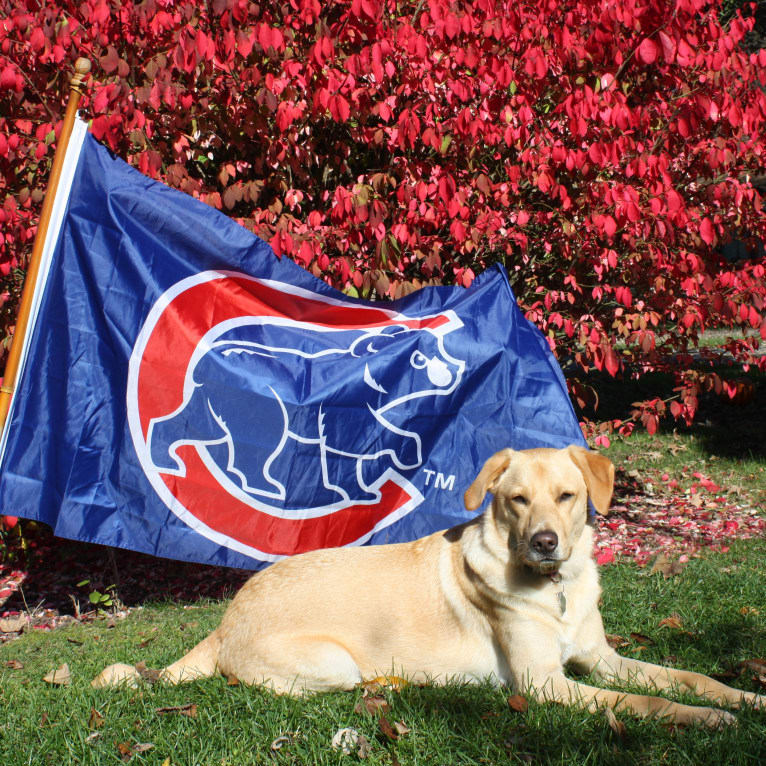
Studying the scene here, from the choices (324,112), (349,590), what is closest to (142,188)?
(324,112)

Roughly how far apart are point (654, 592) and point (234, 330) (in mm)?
3399

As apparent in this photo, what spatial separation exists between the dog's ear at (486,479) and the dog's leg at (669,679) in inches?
39.0

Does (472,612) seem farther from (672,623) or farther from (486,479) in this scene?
(672,623)

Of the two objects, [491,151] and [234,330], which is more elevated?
[491,151]

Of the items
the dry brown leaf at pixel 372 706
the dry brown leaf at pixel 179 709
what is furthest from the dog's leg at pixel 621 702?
the dry brown leaf at pixel 179 709

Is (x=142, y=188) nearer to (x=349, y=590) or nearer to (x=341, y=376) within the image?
(x=341, y=376)

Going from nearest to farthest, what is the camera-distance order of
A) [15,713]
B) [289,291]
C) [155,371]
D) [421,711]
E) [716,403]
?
[421,711], [15,713], [155,371], [289,291], [716,403]

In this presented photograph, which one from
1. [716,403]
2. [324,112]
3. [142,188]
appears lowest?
[716,403]

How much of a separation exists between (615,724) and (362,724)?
1.01m

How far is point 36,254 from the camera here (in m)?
4.92

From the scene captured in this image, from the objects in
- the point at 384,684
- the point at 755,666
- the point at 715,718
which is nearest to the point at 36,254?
the point at 384,684

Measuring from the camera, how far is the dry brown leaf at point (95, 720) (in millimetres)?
3408

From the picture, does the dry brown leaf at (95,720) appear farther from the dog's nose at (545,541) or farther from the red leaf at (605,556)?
the red leaf at (605,556)

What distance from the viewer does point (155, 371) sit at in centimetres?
517
